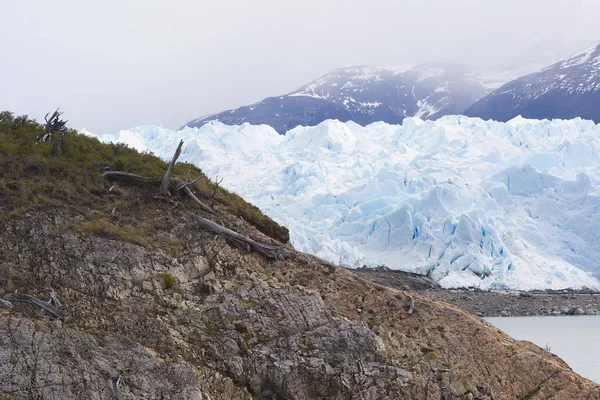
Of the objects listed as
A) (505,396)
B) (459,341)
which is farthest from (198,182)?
(505,396)

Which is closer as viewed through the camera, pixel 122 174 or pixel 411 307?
pixel 411 307

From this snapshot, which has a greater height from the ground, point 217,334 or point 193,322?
point 193,322

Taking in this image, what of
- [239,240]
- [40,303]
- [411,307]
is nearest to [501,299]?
[411,307]

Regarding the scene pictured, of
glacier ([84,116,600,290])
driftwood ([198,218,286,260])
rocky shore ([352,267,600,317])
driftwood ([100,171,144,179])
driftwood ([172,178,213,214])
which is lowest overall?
rocky shore ([352,267,600,317])

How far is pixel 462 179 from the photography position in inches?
1393

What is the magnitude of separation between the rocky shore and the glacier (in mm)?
981

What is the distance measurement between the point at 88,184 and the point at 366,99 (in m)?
118

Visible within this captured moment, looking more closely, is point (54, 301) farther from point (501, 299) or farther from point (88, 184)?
point (501, 299)

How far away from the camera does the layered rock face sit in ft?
17.1

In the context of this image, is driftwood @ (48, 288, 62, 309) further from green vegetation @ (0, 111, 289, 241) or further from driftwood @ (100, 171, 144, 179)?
driftwood @ (100, 171, 144, 179)

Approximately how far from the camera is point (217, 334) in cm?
600

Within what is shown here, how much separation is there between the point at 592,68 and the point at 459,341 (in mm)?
89885

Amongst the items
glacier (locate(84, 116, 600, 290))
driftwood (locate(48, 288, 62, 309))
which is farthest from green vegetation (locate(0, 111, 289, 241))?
glacier (locate(84, 116, 600, 290))

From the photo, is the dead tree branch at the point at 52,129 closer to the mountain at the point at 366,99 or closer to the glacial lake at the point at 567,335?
the glacial lake at the point at 567,335
